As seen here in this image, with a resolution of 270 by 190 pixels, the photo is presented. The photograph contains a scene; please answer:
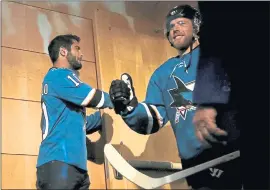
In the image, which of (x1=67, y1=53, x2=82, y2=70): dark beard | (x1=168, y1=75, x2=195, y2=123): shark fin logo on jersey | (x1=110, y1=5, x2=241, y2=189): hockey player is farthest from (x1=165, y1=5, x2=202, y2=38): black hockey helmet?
(x1=67, y1=53, x2=82, y2=70): dark beard

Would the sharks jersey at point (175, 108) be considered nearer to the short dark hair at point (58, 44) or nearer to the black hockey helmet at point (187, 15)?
the black hockey helmet at point (187, 15)

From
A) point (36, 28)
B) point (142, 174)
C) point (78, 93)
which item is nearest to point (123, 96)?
point (78, 93)

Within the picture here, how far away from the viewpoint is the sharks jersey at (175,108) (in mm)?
1225

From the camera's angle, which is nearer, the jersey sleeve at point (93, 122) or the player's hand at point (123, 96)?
the player's hand at point (123, 96)

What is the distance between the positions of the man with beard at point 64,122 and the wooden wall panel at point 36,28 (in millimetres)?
76

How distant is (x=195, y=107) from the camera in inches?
48.3

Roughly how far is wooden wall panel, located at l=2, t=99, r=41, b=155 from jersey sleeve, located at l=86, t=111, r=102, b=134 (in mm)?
119

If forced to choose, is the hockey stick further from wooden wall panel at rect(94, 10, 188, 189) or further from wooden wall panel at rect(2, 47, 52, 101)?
wooden wall panel at rect(2, 47, 52, 101)

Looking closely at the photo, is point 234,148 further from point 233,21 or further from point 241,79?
point 233,21

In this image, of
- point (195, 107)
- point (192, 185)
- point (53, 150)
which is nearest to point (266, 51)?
point (195, 107)

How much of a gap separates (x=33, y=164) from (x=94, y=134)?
169 mm

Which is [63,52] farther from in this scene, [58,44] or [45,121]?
[45,121]

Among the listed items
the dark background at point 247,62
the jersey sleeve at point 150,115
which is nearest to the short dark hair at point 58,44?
the jersey sleeve at point 150,115

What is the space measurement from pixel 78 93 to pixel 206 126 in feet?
1.02
